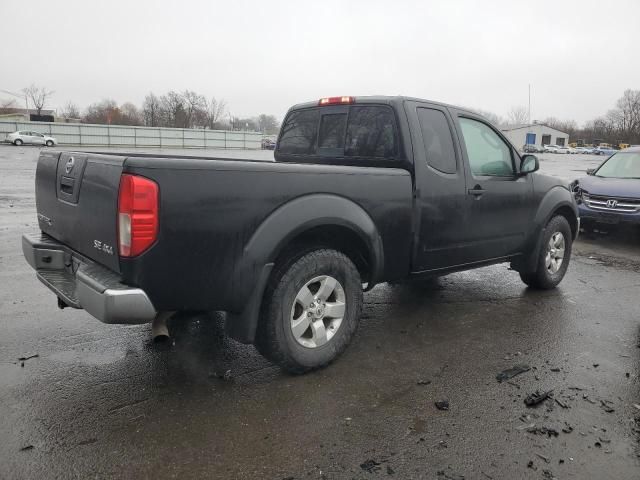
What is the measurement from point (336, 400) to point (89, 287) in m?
1.63

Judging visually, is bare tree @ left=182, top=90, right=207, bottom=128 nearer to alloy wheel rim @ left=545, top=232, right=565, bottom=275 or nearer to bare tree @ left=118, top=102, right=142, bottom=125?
bare tree @ left=118, top=102, right=142, bottom=125

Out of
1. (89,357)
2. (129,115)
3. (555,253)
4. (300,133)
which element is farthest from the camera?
(129,115)

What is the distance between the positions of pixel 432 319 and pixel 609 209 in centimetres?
597

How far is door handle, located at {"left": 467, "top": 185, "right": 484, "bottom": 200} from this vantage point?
450 cm

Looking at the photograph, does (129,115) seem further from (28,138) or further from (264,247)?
(264,247)

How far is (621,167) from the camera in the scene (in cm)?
1002

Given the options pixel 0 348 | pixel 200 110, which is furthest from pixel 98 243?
pixel 200 110

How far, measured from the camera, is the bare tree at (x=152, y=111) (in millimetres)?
78625

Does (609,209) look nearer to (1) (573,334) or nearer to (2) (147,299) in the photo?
(1) (573,334)

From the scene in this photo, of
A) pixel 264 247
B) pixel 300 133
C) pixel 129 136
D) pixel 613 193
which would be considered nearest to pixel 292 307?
pixel 264 247

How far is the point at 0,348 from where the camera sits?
12.4ft

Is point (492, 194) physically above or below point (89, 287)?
above

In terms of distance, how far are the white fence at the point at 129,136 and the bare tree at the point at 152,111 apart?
27923 millimetres

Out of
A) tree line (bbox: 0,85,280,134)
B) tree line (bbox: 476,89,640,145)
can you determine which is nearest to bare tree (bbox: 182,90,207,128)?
tree line (bbox: 0,85,280,134)
